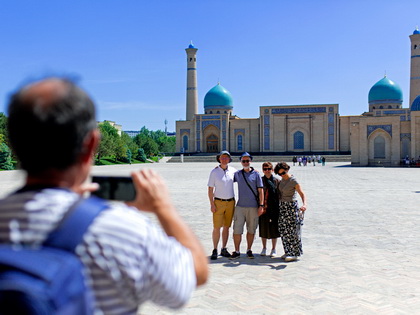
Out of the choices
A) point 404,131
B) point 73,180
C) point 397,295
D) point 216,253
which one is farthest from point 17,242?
point 404,131

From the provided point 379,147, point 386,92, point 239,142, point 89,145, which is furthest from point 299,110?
point 89,145

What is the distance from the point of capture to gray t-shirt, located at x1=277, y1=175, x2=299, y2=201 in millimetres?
6082

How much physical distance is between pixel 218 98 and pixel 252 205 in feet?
166

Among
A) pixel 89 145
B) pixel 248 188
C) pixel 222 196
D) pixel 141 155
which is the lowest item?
pixel 222 196

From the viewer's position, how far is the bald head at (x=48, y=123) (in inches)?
45.4

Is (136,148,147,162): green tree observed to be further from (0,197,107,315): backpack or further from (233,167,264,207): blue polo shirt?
(0,197,107,315): backpack

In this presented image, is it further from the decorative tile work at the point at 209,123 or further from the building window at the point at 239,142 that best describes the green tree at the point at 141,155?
the building window at the point at 239,142

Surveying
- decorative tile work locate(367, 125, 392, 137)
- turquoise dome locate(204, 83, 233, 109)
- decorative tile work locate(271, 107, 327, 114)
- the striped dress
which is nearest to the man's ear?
the striped dress

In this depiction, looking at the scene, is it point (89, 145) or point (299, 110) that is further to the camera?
point (299, 110)

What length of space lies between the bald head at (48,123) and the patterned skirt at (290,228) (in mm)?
5021

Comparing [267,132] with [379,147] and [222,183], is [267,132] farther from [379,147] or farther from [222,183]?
[222,183]

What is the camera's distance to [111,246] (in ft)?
3.69

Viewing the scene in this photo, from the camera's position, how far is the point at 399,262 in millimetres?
5695

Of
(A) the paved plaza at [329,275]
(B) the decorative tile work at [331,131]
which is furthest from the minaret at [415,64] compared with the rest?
(A) the paved plaza at [329,275]
